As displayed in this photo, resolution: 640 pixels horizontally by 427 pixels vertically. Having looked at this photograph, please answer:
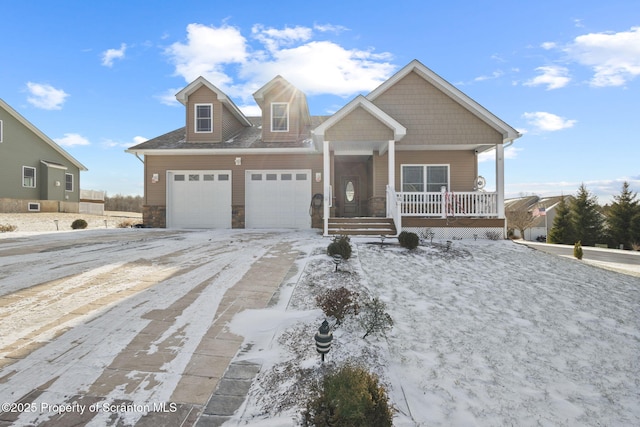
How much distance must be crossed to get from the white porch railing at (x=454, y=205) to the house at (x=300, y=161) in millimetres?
45

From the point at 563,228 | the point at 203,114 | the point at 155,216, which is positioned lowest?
the point at 563,228

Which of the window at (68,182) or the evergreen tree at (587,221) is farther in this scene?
the evergreen tree at (587,221)

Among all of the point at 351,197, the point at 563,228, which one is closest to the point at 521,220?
the point at 563,228

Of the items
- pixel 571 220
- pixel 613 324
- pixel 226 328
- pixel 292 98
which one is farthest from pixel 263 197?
pixel 571 220

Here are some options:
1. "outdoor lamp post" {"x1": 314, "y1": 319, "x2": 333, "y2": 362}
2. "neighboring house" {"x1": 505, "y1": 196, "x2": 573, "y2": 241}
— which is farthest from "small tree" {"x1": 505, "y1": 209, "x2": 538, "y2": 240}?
"outdoor lamp post" {"x1": 314, "y1": 319, "x2": 333, "y2": 362}

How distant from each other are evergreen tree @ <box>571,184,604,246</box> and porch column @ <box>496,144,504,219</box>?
1988cm

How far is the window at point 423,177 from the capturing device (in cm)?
1282

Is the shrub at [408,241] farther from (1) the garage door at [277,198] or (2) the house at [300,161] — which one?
(1) the garage door at [277,198]

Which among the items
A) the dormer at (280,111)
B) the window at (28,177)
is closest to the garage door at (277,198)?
the dormer at (280,111)

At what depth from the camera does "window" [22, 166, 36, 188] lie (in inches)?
753

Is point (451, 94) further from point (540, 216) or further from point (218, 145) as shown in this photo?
point (540, 216)

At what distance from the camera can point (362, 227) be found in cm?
1052

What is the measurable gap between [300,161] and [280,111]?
2.61 metres

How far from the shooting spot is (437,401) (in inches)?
116
